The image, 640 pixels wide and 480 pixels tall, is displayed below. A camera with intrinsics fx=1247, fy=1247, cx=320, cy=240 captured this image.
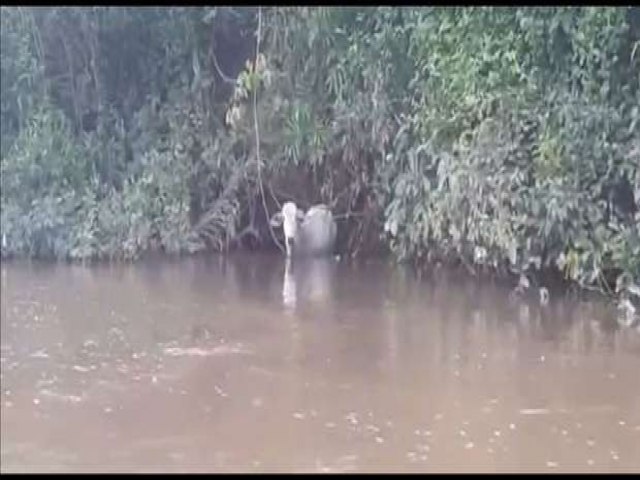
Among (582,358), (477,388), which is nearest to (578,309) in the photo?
(582,358)

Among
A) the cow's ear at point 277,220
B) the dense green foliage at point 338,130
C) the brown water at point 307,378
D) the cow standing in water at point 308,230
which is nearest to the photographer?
the brown water at point 307,378

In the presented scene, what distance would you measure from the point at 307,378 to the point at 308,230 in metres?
3.42

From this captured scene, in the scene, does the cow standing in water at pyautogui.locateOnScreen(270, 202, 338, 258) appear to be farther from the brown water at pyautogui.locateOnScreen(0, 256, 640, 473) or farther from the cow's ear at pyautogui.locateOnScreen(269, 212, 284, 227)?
the brown water at pyautogui.locateOnScreen(0, 256, 640, 473)

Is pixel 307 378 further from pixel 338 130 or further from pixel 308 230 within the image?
pixel 308 230

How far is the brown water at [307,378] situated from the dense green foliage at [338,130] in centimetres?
53

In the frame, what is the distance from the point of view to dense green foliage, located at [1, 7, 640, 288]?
6.57 m

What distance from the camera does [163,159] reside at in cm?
845

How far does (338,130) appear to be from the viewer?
8.05 metres

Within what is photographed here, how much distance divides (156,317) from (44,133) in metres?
2.69

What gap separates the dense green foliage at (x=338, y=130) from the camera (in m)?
6.57

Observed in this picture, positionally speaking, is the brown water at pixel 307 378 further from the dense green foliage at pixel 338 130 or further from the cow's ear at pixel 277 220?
the cow's ear at pixel 277 220

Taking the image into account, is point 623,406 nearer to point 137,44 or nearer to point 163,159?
point 163,159

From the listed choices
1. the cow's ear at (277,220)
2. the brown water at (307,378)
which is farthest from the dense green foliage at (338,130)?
the brown water at (307,378)

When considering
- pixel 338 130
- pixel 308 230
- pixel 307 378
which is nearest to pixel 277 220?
pixel 308 230
